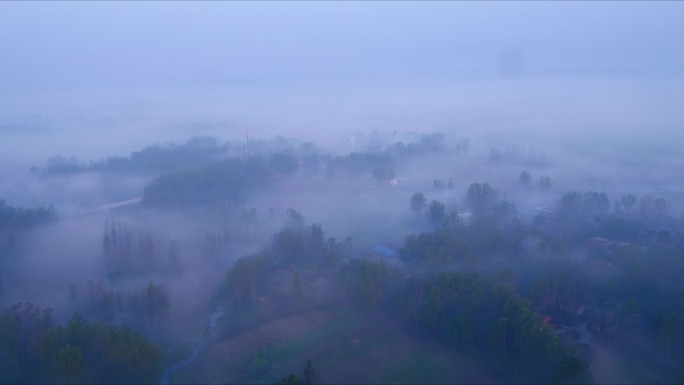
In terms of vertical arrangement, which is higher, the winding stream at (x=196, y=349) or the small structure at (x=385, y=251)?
the small structure at (x=385, y=251)

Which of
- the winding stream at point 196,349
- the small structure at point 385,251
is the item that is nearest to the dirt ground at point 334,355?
the winding stream at point 196,349

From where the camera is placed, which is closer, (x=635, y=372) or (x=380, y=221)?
(x=635, y=372)

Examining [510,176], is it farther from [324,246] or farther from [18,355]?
[18,355]

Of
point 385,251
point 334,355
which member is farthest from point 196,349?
point 385,251

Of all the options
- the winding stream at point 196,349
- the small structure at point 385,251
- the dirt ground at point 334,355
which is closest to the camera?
the dirt ground at point 334,355

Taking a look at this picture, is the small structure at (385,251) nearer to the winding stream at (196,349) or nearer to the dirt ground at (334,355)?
the dirt ground at (334,355)

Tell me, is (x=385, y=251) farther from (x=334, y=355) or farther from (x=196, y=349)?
(x=196, y=349)

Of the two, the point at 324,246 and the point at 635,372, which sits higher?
the point at 324,246

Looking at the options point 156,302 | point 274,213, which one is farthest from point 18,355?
point 274,213

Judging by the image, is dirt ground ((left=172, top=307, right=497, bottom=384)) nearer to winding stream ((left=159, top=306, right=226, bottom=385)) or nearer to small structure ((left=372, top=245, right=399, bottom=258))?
winding stream ((left=159, top=306, right=226, bottom=385))
